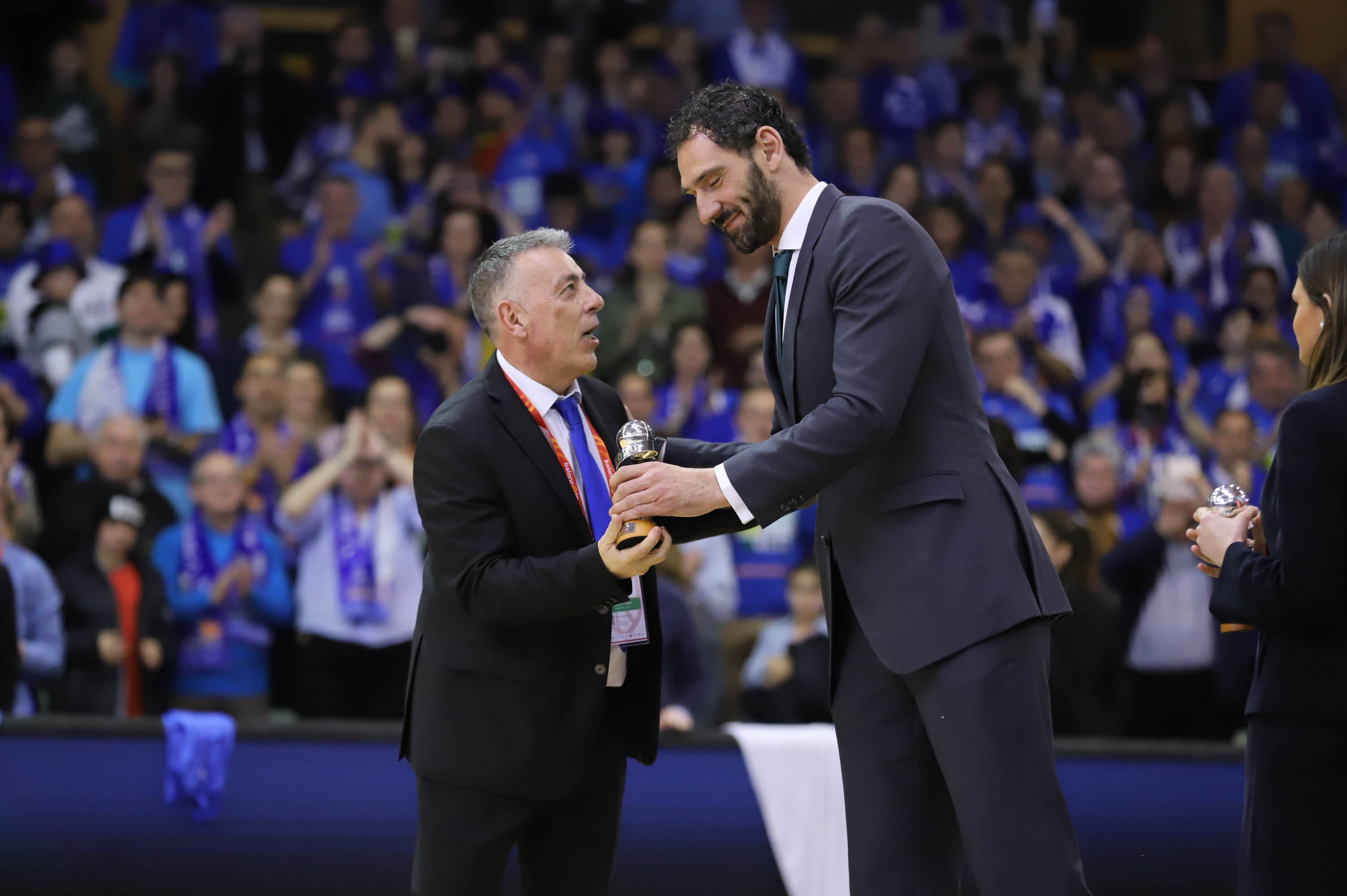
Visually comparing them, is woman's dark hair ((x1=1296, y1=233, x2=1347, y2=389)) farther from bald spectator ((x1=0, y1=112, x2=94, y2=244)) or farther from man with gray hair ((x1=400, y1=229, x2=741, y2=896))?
bald spectator ((x1=0, y1=112, x2=94, y2=244))

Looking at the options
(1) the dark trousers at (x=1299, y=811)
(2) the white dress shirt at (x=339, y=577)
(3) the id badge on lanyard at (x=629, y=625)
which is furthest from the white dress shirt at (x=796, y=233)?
(2) the white dress shirt at (x=339, y=577)

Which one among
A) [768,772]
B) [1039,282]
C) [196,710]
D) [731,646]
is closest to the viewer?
[768,772]

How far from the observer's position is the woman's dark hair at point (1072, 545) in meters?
5.76

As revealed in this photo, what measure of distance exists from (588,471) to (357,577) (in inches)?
108

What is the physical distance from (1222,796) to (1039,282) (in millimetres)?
4279

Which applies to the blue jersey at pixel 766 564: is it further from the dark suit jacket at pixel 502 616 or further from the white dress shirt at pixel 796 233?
the white dress shirt at pixel 796 233

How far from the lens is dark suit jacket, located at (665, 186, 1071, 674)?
2908 mm

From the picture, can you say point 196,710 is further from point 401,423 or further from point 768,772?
point 768,772

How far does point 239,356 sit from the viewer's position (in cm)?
739

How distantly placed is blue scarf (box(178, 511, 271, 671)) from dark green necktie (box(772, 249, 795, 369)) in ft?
11.0

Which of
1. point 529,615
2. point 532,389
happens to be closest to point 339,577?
point 532,389

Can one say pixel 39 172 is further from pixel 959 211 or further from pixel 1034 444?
pixel 1034 444

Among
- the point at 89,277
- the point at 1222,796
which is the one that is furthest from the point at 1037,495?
the point at 89,277

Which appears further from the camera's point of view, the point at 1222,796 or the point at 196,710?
the point at 196,710
